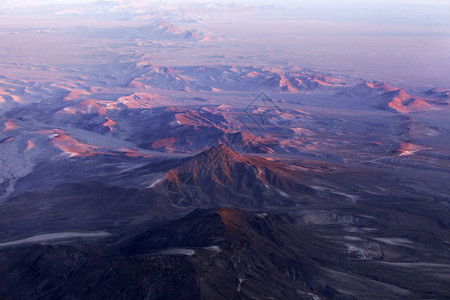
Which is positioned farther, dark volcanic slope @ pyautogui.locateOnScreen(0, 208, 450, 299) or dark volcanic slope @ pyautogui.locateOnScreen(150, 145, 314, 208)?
dark volcanic slope @ pyautogui.locateOnScreen(150, 145, 314, 208)

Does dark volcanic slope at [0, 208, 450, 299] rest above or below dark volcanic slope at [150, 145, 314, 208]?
above

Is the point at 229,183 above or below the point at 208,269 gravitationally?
below

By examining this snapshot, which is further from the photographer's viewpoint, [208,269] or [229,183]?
[229,183]

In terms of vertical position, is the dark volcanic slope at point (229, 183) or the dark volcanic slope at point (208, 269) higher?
the dark volcanic slope at point (208, 269)

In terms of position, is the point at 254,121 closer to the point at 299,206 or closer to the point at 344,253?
the point at 299,206

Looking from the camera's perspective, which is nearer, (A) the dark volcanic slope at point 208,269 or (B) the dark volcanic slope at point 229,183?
(A) the dark volcanic slope at point 208,269
